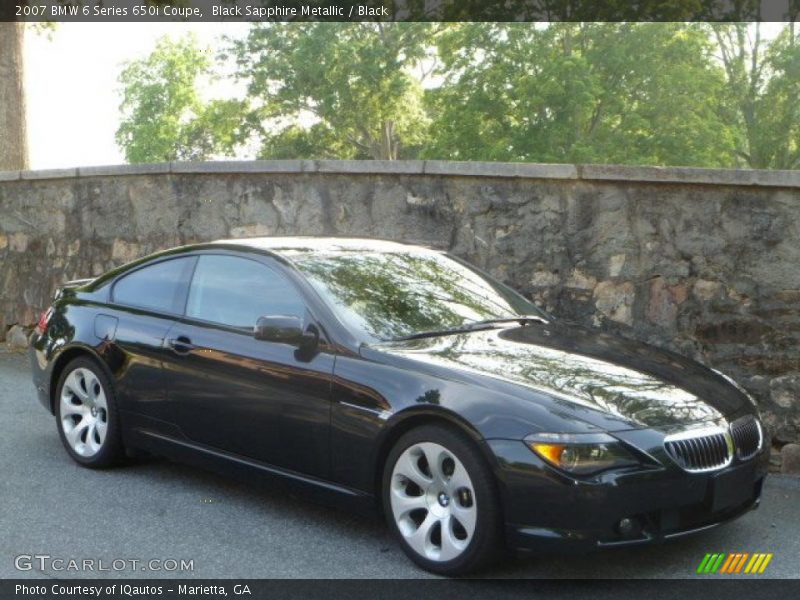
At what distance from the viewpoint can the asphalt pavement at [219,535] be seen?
4.51 meters

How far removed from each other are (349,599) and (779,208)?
406 centimetres

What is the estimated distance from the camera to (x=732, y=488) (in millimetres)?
4453

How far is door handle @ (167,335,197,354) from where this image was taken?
Result: 5547 mm

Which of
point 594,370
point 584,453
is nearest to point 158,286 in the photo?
point 594,370

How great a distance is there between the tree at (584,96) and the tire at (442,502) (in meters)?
32.9

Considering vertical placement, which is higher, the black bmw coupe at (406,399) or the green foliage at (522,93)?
the green foliage at (522,93)

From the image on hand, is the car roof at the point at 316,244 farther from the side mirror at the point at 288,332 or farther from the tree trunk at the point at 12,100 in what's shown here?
the tree trunk at the point at 12,100

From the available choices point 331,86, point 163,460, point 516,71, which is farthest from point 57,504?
point 331,86

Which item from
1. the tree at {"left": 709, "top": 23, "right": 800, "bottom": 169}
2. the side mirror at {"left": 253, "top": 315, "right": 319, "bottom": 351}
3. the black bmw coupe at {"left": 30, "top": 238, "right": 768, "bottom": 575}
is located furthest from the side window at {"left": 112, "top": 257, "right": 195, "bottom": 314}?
the tree at {"left": 709, "top": 23, "right": 800, "bottom": 169}

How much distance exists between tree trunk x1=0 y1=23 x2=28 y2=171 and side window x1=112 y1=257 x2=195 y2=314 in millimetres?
9056

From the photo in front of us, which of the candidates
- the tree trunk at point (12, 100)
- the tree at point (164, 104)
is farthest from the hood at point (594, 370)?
the tree at point (164, 104)

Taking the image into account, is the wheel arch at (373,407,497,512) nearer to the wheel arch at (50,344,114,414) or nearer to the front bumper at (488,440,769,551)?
the front bumper at (488,440,769,551)

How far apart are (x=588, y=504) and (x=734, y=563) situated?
1.01 m

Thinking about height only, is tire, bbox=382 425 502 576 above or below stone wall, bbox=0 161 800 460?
below
